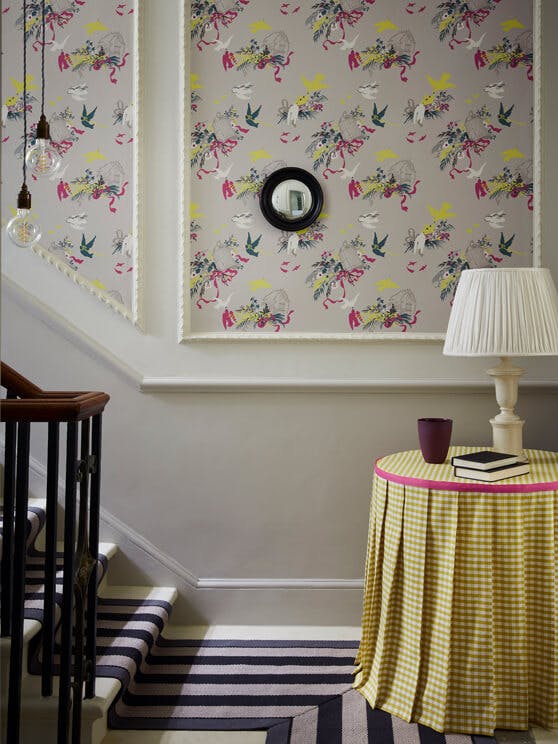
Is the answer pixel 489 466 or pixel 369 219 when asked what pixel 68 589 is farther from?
pixel 369 219

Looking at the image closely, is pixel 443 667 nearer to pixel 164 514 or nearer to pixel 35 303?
pixel 164 514

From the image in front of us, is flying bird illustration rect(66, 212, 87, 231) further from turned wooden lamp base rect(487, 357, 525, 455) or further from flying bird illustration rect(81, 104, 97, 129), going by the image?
turned wooden lamp base rect(487, 357, 525, 455)

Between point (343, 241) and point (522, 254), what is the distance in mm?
665

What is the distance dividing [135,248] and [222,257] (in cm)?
32

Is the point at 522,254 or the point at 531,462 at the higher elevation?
the point at 522,254

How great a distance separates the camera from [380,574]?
213 centimetres

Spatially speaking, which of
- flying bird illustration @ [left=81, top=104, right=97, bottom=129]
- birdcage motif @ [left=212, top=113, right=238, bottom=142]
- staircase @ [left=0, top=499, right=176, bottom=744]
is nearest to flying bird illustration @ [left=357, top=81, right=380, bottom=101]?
birdcage motif @ [left=212, top=113, right=238, bottom=142]

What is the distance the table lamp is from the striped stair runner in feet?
3.56

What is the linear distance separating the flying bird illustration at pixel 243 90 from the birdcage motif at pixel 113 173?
1.68 ft

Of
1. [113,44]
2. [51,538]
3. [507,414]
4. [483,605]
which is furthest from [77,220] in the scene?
[483,605]

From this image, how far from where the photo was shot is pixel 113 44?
2.66 m

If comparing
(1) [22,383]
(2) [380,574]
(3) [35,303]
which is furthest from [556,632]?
(3) [35,303]

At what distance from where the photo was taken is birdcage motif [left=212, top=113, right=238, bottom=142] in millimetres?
2656

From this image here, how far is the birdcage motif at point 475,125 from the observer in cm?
262
